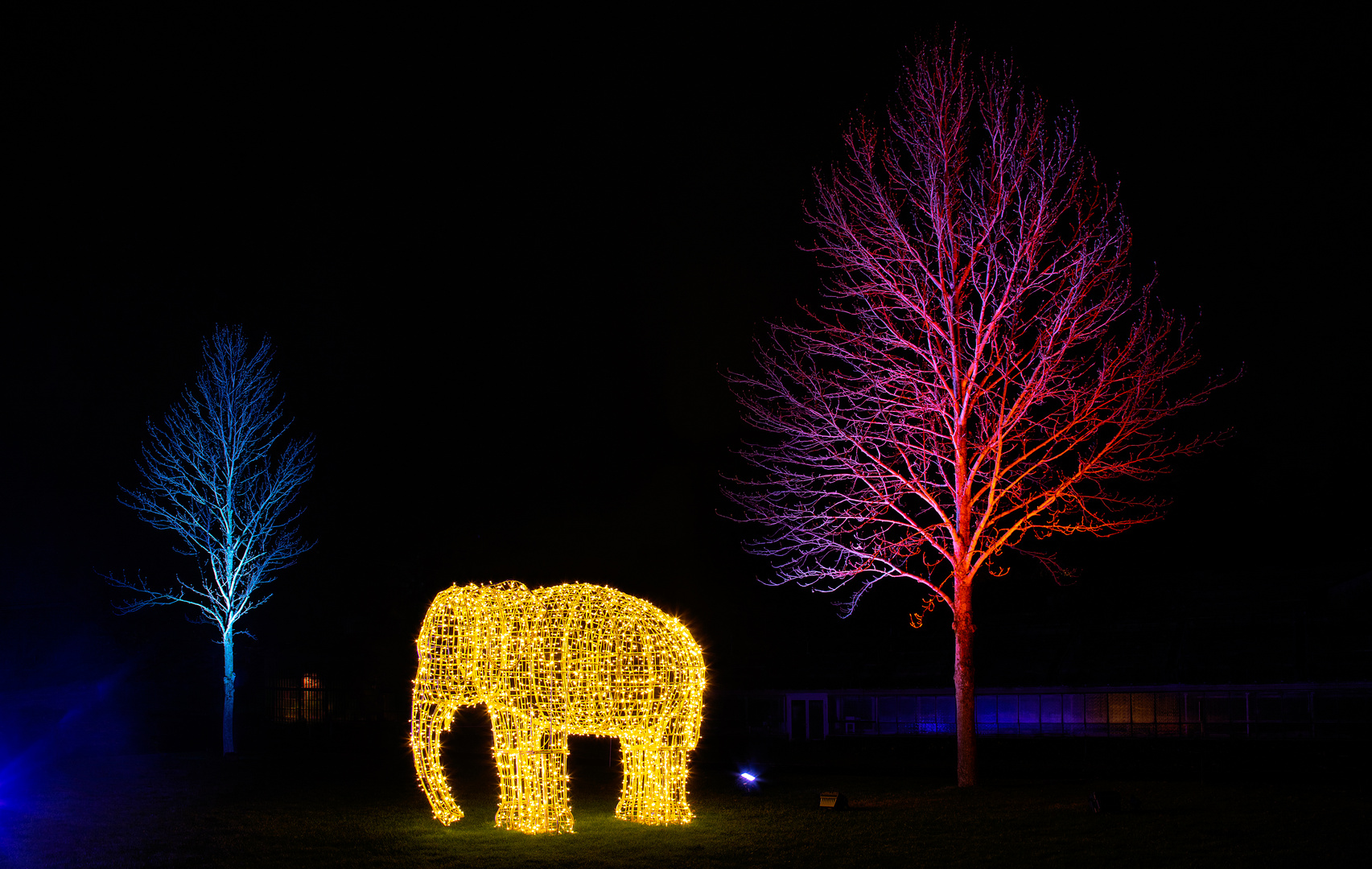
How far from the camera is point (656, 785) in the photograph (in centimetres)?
1393

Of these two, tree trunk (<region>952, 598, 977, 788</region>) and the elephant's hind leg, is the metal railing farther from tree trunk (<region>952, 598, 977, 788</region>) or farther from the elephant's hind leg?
the elephant's hind leg

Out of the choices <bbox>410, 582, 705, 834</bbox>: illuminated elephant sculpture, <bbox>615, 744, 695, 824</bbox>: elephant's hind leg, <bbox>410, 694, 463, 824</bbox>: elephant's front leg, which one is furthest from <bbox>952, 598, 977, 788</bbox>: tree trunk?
<bbox>410, 694, 463, 824</bbox>: elephant's front leg

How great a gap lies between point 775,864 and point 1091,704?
23220mm

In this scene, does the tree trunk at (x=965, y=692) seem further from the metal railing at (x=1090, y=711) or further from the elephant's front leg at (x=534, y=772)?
the metal railing at (x=1090, y=711)

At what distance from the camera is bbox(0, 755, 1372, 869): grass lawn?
11727 mm

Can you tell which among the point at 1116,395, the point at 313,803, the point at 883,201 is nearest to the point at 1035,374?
the point at 1116,395

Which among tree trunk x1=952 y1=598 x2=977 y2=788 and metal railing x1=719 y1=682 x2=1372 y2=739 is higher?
tree trunk x1=952 y1=598 x2=977 y2=788

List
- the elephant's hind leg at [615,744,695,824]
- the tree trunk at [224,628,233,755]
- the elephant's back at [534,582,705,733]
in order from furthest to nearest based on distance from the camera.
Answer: the tree trunk at [224,628,233,755]
the elephant's hind leg at [615,744,695,824]
the elephant's back at [534,582,705,733]

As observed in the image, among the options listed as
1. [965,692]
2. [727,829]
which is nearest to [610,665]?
[727,829]

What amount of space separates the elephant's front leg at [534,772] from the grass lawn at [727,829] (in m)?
0.34

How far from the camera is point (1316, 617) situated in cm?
3219

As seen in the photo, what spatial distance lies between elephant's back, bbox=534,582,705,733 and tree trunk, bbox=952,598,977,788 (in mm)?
6023

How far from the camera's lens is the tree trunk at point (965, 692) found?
57.6 feet

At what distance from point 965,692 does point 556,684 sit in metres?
7.49
